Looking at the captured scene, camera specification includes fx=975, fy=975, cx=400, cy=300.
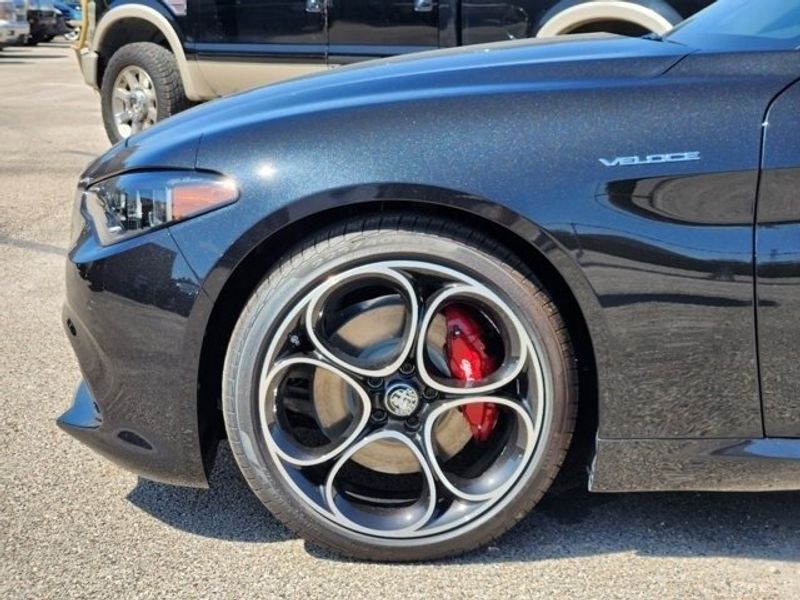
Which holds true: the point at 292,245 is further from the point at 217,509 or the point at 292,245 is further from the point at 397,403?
the point at 217,509

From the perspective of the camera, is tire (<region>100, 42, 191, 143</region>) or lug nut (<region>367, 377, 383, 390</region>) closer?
lug nut (<region>367, 377, 383, 390</region>)

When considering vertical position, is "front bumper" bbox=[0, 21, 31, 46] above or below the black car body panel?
above

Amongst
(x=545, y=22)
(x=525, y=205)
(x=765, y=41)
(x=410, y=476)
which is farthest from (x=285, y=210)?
(x=545, y=22)

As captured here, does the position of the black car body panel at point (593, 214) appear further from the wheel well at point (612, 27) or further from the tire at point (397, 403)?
the wheel well at point (612, 27)

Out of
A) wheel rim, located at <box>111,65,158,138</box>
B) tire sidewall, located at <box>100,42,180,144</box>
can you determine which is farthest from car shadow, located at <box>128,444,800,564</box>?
wheel rim, located at <box>111,65,158,138</box>

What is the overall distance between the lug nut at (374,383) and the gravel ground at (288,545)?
0.46 m

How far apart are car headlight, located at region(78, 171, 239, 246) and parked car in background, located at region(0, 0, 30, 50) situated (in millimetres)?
18180

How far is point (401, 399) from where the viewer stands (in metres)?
2.36

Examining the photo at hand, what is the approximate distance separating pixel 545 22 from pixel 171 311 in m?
4.16

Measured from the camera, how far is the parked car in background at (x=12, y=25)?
18.8m

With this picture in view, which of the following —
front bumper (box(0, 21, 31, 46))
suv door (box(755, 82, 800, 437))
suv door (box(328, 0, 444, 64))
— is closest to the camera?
suv door (box(755, 82, 800, 437))

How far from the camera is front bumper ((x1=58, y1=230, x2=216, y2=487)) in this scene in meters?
2.30

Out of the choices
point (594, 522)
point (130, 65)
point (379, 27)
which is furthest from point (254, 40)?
point (594, 522)

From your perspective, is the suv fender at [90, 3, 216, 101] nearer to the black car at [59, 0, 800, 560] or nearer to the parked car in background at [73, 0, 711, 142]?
the parked car in background at [73, 0, 711, 142]
